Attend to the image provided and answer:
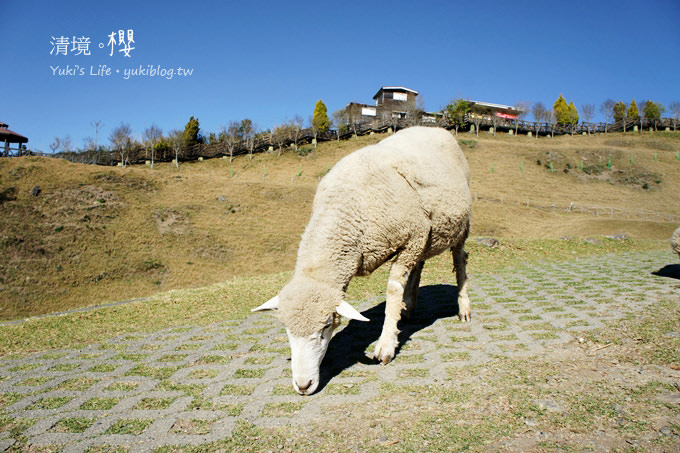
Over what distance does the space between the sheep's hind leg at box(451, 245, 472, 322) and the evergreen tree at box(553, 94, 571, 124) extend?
7773 cm

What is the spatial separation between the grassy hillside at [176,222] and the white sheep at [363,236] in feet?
33.0

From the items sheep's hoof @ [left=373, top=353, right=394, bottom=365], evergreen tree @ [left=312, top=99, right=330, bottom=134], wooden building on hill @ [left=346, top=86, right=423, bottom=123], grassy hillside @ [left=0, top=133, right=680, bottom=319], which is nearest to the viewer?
sheep's hoof @ [left=373, top=353, right=394, bottom=365]

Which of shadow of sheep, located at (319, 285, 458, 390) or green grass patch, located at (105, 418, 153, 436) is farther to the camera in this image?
shadow of sheep, located at (319, 285, 458, 390)

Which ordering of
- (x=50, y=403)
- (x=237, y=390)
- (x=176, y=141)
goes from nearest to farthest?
(x=50, y=403) < (x=237, y=390) < (x=176, y=141)

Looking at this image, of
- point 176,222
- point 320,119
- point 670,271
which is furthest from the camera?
point 320,119

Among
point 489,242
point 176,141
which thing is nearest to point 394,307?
point 489,242

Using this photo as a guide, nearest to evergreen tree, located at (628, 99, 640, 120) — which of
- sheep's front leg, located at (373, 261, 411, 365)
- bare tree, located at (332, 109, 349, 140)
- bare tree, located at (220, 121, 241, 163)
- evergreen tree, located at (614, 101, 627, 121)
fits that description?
evergreen tree, located at (614, 101, 627, 121)

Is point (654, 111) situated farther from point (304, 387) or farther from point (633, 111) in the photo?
point (304, 387)

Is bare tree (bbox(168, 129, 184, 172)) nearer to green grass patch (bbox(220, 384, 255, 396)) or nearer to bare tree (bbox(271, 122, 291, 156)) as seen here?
bare tree (bbox(271, 122, 291, 156))

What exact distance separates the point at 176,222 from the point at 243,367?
2304cm

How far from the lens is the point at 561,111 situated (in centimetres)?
7375

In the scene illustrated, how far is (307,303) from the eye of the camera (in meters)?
4.41

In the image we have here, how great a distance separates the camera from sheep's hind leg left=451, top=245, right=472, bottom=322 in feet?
22.9

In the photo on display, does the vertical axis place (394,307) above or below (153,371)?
above
